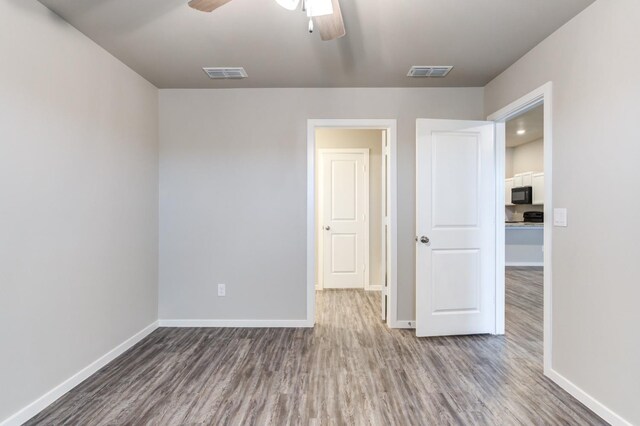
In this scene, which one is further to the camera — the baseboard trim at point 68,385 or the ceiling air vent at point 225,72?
the ceiling air vent at point 225,72

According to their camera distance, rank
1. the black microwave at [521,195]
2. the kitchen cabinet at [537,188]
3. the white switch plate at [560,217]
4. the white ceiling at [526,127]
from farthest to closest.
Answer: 1. the black microwave at [521,195]
2. the kitchen cabinet at [537,188]
3. the white ceiling at [526,127]
4. the white switch plate at [560,217]

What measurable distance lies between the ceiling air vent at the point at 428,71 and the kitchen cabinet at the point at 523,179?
520 cm

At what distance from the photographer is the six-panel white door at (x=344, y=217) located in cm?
469

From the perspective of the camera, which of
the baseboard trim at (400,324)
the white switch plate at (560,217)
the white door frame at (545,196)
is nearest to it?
the white switch plate at (560,217)

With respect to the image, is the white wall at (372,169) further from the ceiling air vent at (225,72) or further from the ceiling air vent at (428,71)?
the ceiling air vent at (225,72)

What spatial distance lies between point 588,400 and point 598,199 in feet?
4.10

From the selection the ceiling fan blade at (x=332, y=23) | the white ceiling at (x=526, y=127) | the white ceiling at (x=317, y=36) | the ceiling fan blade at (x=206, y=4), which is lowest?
the ceiling fan blade at (x=332, y=23)

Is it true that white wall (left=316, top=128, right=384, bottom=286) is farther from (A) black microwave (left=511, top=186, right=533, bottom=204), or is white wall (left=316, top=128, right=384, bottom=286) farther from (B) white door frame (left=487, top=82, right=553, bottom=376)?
(A) black microwave (left=511, top=186, right=533, bottom=204)

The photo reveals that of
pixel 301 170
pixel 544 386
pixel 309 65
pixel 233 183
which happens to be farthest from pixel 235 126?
pixel 544 386

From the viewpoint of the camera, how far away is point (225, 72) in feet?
9.35

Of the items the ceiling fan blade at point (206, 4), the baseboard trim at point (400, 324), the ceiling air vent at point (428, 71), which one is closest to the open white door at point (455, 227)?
the baseboard trim at point (400, 324)

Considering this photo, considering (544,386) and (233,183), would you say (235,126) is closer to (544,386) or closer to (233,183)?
(233,183)

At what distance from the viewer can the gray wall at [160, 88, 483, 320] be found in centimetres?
323

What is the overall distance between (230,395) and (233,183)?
77.2 inches
